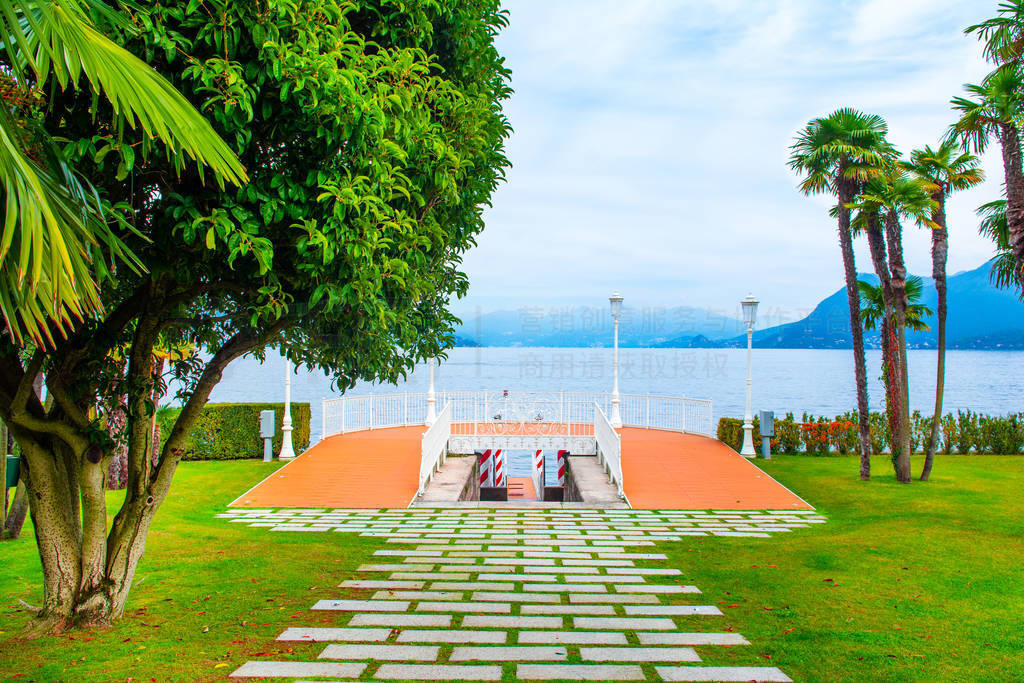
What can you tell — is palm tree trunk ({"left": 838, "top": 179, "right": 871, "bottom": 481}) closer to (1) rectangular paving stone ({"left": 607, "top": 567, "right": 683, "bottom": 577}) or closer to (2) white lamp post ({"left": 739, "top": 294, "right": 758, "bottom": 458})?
(2) white lamp post ({"left": 739, "top": 294, "right": 758, "bottom": 458})

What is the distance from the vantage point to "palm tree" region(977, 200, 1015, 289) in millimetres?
10945

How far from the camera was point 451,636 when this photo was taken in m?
5.14

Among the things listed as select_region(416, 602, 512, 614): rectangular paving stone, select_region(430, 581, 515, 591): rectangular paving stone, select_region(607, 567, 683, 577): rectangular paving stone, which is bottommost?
select_region(607, 567, 683, 577): rectangular paving stone

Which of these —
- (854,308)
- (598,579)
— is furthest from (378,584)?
(854,308)

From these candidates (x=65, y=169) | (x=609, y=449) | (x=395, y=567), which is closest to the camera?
(x=65, y=169)

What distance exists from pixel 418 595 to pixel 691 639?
2608 mm

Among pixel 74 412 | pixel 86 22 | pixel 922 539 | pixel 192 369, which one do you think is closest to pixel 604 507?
pixel 922 539

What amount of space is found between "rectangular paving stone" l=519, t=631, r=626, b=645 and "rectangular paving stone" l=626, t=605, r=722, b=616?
77 centimetres

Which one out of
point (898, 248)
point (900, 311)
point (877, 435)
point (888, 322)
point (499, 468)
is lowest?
point (499, 468)

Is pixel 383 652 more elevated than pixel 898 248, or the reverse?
pixel 898 248

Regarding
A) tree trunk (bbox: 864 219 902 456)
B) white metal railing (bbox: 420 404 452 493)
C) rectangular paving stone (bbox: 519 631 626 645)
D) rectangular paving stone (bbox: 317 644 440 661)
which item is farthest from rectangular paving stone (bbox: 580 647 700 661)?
tree trunk (bbox: 864 219 902 456)

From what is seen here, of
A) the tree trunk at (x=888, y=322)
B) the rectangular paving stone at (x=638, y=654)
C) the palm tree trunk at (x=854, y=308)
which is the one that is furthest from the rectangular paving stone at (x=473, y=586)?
the tree trunk at (x=888, y=322)

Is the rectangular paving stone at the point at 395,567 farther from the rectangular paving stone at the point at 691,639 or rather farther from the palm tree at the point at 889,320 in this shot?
the palm tree at the point at 889,320

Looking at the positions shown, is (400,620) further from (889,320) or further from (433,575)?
(889,320)
